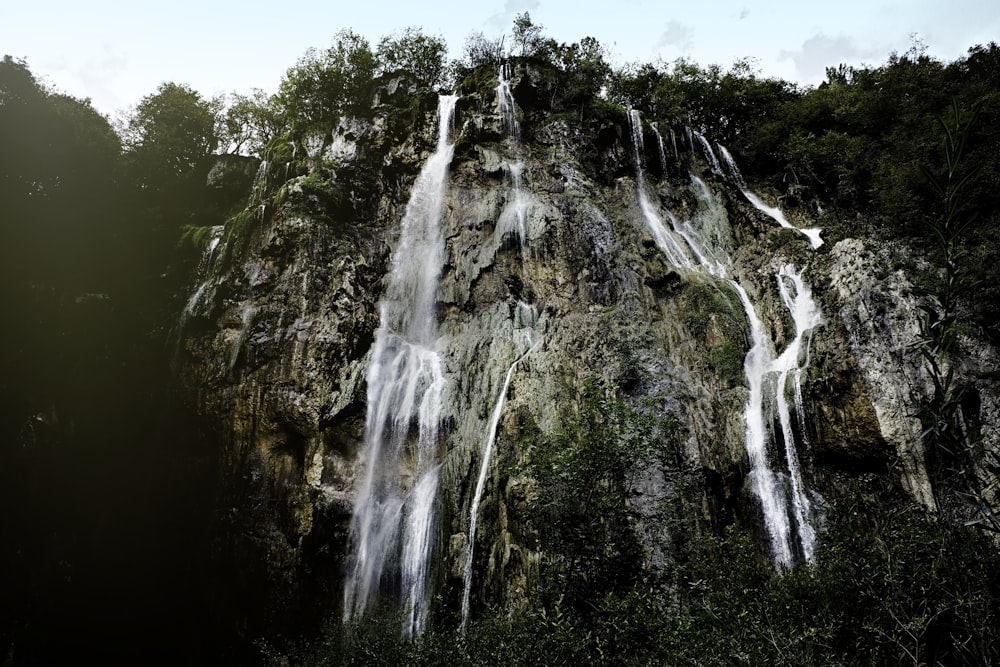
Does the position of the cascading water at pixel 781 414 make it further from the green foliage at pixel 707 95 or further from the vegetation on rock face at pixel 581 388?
the green foliage at pixel 707 95

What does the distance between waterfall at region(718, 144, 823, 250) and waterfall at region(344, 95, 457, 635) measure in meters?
16.2

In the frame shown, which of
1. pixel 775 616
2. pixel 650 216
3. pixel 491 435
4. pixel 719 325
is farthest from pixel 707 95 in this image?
pixel 775 616

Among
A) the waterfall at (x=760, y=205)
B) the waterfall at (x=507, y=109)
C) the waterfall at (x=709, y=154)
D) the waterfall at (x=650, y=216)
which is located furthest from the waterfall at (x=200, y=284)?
the waterfall at (x=760, y=205)

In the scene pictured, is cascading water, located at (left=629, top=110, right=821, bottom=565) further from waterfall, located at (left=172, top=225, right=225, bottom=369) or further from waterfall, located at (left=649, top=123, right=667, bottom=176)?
waterfall, located at (left=172, top=225, right=225, bottom=369)

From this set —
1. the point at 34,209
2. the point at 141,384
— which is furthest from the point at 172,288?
the point at 34,209

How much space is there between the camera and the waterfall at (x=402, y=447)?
54.5ft

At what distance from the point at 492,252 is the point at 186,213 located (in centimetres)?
1901

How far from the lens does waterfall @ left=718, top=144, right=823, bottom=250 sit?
A: 25.1 metres

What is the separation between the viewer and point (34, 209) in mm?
25156

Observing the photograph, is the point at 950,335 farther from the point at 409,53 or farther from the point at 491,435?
the point at 409,53

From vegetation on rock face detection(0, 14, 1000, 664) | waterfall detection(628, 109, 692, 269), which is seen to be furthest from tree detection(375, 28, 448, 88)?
waterfall detection(628, 109, 692, 269)

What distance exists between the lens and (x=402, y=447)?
1892cm

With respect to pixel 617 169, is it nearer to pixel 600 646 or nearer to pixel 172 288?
pixel 172 288

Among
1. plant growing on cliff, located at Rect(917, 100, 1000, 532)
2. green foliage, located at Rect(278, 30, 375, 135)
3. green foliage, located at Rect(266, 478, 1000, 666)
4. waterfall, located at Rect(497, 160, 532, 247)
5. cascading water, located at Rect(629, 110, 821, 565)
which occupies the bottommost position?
green foliage, located at Rect(266, 478, 1000, 666)
